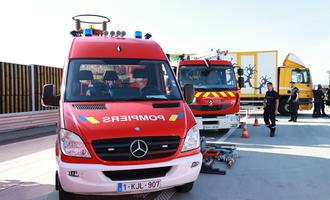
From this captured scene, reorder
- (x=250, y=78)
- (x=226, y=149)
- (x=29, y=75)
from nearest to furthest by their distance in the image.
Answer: (x=226, y=149)
(x=29, y=75)
(x=250, y=78)

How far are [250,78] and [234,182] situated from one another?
44.0 ft

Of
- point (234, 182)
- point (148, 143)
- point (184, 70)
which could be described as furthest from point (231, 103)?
point (148, 143)

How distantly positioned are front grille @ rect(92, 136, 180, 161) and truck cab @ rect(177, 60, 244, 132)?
6220 millimetres

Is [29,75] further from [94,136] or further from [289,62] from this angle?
[289,62]

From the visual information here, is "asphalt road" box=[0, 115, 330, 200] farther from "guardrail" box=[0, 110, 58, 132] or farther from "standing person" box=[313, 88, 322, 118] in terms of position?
"standing person" box=[313, 88, 322, 118]

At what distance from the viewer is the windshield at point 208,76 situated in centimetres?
1052

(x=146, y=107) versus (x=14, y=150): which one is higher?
(x=146, y=107)

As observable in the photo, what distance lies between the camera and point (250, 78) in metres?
18.3

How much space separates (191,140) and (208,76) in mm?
6588

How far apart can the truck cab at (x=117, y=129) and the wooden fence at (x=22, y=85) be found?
8345 millimetres

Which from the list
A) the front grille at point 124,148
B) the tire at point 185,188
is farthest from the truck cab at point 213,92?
the front grille at point 124,148

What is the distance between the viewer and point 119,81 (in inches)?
199

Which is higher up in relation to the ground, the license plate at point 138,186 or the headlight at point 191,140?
the headlight at point 191,140

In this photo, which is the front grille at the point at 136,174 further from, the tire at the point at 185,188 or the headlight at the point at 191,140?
the tire at the point at 185,188
